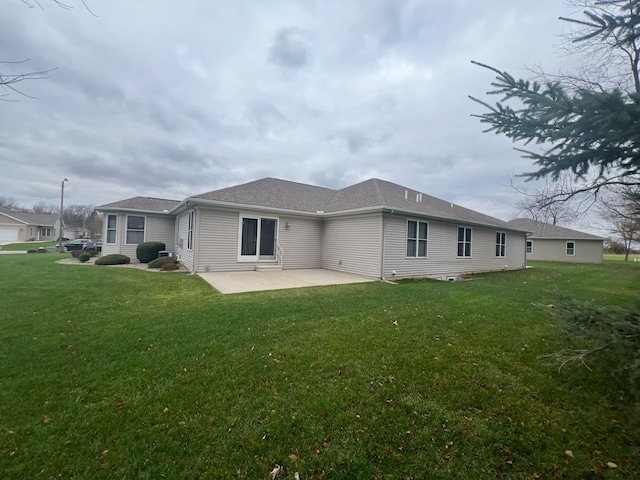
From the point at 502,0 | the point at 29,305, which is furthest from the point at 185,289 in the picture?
the point at 502,0

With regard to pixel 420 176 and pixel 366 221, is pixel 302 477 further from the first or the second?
pixel 420 176

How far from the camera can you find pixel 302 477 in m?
1.82

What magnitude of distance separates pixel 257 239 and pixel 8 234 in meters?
47.6

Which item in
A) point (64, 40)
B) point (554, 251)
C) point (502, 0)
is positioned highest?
point (502, 0)

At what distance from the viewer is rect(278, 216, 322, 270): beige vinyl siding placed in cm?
1186

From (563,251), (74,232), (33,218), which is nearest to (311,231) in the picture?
(563,251)

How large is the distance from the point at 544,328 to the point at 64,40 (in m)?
8.49

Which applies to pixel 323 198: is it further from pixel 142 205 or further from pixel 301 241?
pixel 142 205

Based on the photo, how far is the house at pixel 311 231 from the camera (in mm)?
10234

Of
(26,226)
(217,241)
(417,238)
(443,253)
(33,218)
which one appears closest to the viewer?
(217,241)

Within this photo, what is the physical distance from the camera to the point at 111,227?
587 inches

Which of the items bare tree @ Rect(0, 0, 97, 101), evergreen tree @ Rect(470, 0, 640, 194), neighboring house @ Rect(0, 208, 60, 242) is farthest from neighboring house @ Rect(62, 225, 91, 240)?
evergreen tree @ Rect(470, 0, 640, 194)

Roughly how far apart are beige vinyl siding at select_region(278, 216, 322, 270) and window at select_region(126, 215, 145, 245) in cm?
884

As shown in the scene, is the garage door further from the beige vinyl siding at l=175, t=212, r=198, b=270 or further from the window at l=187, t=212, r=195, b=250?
the window at l=187, t=212, r=195, b=250
